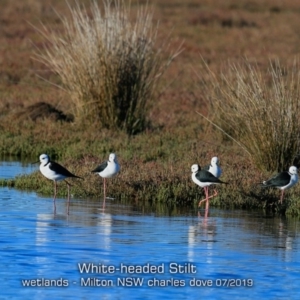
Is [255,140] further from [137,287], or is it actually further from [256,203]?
[137,287]

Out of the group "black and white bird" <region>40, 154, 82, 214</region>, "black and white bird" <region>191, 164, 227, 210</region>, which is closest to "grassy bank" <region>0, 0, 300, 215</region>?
"black and white bird" <region>191, 164, 227, 210</region>

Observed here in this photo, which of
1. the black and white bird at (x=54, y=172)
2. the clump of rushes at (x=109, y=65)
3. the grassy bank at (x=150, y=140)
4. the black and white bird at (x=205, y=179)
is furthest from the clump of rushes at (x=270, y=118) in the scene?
the clump of rushes at (x=109, y=65)

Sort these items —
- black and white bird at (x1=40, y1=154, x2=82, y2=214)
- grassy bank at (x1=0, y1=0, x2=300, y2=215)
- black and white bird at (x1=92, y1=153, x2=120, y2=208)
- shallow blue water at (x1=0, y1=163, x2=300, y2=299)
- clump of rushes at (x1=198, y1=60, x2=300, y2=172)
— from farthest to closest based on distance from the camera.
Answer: clump of rushes at (x1=198, y1=60, x2=300, y2=172) → grassy bank at (x1=0, y1=0, x2=300, y2=215) → black and white bird at (x1=92, y1=153, x2=120, y2=208) → black and white bird at (x1=40, y1=154, x2=82, y2=214) → shallow blue water at (x1=0, y1=163, x2=300, y2=299)

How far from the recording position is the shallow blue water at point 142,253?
9930mm

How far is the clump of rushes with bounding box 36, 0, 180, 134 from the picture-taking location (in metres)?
19.4

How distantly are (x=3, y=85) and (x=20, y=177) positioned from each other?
1137 cm

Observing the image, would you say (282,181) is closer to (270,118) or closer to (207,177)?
(207,177)

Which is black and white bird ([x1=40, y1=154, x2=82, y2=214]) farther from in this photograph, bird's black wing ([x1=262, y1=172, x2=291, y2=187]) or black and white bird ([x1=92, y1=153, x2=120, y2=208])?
bird's black wing ([x1=262, y1=172, x2=291, y2=187])

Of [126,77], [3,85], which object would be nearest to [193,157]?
[126,77]

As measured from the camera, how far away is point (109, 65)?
19438 millimetres

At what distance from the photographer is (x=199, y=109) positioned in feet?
80.7

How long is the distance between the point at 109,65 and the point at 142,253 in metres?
8.71

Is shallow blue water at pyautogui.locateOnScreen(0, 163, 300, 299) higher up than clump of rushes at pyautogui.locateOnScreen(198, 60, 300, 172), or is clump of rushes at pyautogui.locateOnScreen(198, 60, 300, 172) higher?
clump of rushes at pyautogui.locateOnScreen(198, 60, 300, 172)

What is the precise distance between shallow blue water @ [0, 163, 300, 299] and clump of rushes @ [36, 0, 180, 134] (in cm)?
565
